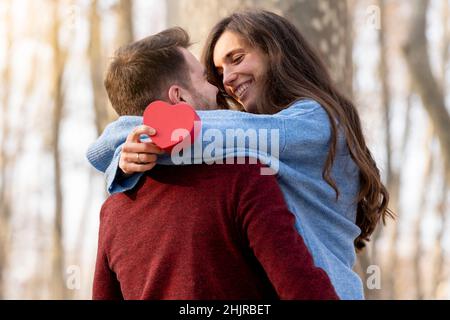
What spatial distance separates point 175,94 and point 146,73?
0.10 metres

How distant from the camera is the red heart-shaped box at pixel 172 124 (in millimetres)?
1948

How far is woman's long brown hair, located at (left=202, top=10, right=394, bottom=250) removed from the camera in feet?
7.25

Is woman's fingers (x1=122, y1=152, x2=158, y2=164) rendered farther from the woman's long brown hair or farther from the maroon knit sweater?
the woman's long brown hair

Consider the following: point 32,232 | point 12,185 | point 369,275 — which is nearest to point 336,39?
point 369,275

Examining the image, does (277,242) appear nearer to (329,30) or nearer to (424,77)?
(329,30)

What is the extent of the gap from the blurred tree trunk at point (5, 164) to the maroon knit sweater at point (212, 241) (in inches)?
455

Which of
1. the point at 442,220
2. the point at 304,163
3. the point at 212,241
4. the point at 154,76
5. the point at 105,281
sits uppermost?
the point at 154,76

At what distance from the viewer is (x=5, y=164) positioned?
14.9 metres

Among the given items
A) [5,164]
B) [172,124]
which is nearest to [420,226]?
[5,164]

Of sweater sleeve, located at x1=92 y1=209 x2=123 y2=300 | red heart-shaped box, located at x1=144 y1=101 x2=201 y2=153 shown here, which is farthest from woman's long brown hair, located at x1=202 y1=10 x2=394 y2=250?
sweater sleeve, located at x1=92 y1=209 x2=123 y2=300

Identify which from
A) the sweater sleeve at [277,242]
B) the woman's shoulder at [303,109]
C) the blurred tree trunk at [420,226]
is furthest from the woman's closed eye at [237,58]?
the blurred tree trunk at [420,226]

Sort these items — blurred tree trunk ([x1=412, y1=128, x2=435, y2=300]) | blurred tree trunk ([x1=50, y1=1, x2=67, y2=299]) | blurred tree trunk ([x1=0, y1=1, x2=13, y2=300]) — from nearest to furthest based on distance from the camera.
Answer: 1. blurred tree trunk ([x1=50, y1=1, x2=67, y2=299])
2. blurred tree trunk ([x1=0, y1=1, x2=13, y2=300])
3. blurred tree trunk ([x1=412, y1=128, x2=435, y2=300])

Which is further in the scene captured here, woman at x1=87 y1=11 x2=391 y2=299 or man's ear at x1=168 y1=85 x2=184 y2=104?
man's ear at x1=168 y1=85 x2=184 y2=104

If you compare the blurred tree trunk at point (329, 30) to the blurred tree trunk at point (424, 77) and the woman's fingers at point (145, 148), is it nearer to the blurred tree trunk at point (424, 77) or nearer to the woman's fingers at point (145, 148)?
the woman's fingers at point (145, 148)
